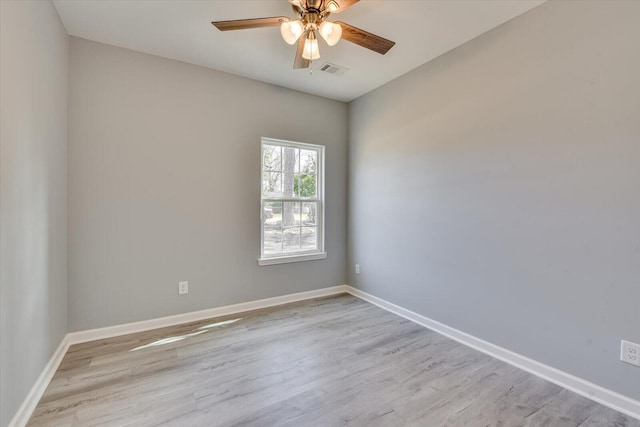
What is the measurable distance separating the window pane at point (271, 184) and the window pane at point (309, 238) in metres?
0.60

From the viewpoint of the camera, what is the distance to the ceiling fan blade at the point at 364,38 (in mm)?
1792

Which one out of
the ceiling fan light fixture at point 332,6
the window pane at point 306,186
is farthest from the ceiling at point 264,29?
the window pane at point 306,186

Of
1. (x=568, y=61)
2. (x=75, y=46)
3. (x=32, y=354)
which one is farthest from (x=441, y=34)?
(x=32, y=354)

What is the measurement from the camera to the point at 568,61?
188cm

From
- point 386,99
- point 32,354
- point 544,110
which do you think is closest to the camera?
point 32,354

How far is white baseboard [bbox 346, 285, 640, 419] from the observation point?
66.4 inches

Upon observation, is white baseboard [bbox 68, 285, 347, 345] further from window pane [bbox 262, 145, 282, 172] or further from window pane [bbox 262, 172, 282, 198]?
window pane [bbox 262, 145, 282, 172]

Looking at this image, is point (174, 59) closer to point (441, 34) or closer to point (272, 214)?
point (272, 214)

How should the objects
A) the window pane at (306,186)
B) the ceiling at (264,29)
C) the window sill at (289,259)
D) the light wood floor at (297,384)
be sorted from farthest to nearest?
the window pane at (306,186) < the window sill at (289,259) < the ceiling at (264,29) < the light wood floor at (297,384)

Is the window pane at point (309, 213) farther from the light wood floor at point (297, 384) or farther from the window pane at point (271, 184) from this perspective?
the light wood floor at point (297, 384)

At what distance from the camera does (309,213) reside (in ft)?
12.3

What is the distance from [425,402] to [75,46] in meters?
3.86

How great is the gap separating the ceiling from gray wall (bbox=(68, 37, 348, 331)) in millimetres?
234

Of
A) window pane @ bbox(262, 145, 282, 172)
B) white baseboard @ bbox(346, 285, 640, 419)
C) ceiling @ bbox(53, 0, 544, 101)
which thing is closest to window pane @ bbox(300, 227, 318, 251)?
window pane @ bbox(262, 145, 282, 172)
